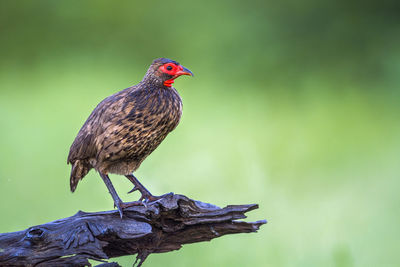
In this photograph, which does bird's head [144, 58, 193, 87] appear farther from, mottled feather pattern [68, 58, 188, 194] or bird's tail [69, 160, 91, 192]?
bird's tail [69, 160, 91, 192]

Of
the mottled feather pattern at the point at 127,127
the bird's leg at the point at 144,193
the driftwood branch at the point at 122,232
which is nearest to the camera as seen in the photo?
the driftwood branch at the point at 122,232

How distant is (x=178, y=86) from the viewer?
4621mm

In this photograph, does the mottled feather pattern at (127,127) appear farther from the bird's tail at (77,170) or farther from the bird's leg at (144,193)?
the bird's leg at (144,193)

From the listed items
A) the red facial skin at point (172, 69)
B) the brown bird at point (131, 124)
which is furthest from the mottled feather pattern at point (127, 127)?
the red facial skin at point (172, 69)

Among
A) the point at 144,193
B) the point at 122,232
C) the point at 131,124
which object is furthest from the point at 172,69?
the point at 122,232

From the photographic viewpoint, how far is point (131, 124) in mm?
2783

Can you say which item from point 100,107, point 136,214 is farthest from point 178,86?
point 136,214

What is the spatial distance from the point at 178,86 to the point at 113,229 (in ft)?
7.21

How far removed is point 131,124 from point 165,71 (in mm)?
364

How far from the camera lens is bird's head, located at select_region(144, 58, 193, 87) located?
113 inches

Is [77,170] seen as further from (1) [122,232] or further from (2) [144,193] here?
(1) [122,232]

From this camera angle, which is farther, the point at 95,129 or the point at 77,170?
the point at 77,170

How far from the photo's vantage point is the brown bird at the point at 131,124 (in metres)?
2.79

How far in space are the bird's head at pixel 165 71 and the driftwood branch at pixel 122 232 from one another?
0.66 meters
